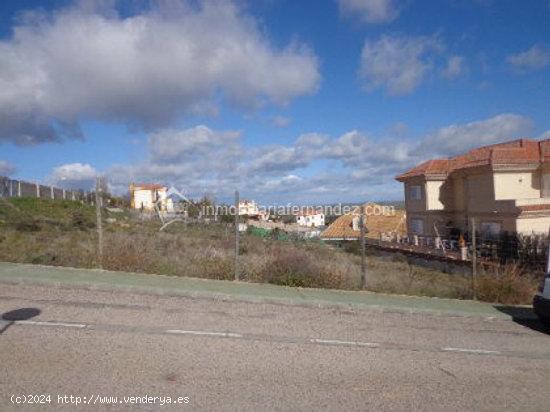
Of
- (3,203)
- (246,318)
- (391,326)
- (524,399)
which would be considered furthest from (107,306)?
(3,203)

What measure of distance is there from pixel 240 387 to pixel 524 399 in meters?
2.91

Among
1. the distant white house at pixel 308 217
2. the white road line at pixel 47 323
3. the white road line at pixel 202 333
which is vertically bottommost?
the white road line at pixel 202 333

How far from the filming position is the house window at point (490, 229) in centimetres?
3466

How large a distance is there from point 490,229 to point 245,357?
32.7 m

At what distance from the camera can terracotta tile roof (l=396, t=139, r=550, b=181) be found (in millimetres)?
36906

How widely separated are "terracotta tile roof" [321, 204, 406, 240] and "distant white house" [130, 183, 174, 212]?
1900 centimetres

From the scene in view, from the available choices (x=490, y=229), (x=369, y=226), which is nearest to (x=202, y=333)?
(x=490, y=229)

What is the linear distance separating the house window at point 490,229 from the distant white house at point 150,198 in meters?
20.8

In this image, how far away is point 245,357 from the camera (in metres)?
6.26

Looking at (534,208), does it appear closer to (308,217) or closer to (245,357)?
(245,357)

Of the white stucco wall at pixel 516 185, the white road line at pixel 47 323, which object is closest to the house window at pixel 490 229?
the white stucco wall at pixel 516 185

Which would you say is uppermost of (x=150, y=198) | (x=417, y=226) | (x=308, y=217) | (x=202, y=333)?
(x=150, y=198)

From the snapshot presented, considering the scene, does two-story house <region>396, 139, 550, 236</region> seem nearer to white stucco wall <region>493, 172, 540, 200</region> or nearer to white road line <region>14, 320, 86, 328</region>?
white stucco wall <region>493, 172, 540, 200</region>

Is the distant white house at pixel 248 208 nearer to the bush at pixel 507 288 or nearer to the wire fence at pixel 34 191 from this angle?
the bush at pixel 507 288
